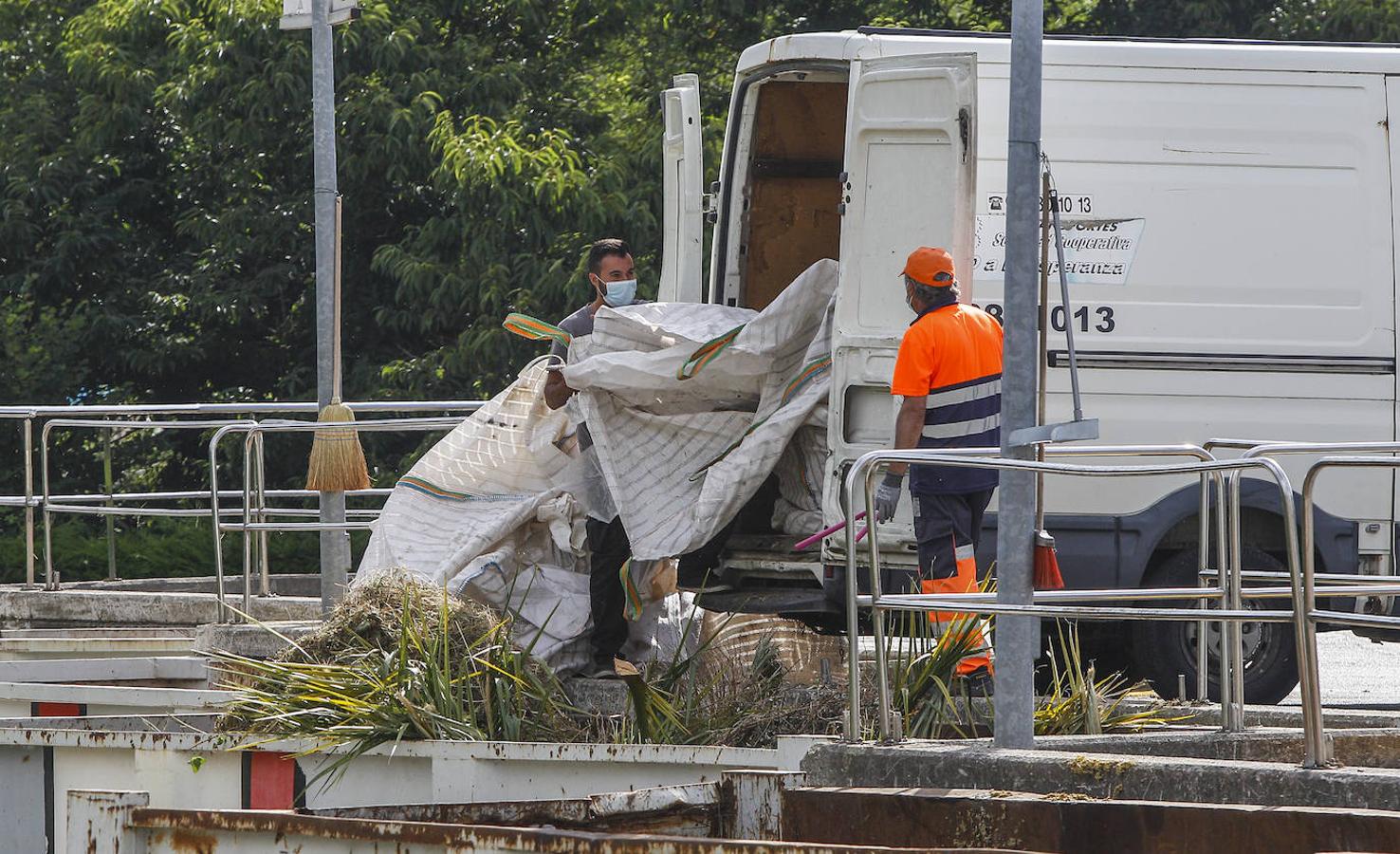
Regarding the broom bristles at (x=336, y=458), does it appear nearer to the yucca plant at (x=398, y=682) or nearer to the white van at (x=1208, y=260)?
the yucca plant at (x=398, y=682)

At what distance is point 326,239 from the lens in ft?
29.1

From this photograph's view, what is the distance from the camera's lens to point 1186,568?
8.02 metres

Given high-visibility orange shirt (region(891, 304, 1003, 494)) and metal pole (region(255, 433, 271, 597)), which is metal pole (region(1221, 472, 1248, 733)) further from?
metal pole (region(255, 433, 271, 597))

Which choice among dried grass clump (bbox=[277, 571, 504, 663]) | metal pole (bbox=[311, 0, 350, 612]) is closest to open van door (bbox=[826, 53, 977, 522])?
dried grass clump (bbox=[277, 571, 504, 663])

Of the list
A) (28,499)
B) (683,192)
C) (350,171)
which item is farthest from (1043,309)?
(350,171)

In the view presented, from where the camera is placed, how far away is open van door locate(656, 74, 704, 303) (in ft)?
29.2

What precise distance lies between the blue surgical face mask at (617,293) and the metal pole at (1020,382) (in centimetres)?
290

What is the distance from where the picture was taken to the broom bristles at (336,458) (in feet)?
28.9

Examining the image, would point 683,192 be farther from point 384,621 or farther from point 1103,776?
point 1103,776

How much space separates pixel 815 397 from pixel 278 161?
9.63 m

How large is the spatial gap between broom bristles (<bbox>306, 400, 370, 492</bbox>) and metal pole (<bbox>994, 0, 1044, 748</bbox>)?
4.48 m

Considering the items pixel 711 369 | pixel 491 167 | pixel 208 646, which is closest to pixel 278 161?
pixel 491 167

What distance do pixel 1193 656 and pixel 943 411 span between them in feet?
7.01

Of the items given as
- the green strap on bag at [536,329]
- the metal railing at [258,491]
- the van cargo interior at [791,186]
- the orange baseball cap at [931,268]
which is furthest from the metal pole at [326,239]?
the orange baseball cap at [931,268]
